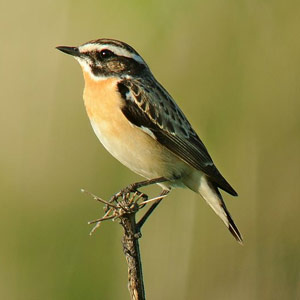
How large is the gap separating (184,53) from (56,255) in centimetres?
175

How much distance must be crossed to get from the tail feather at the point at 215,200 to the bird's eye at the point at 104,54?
102 cm

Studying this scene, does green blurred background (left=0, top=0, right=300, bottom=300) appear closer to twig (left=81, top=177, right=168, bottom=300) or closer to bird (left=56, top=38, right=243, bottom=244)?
bird (left=56, top=38, right=243, bottom=244)

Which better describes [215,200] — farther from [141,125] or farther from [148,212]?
[141,125]

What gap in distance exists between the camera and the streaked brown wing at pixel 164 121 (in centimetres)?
482

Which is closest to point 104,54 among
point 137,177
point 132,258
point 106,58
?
point 106,58

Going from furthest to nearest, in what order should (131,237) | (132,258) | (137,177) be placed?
(137,177) < (131,237) < (132,258)

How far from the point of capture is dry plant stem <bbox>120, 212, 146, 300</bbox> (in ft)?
12.0

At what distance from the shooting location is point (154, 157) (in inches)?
191

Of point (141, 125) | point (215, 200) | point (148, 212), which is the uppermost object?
point (141, 125)

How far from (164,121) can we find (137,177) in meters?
0.66

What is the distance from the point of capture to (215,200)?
493 centimetres
